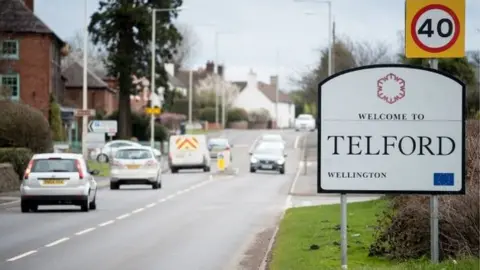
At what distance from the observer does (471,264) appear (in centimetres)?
1263

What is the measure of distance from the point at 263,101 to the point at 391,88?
154099 millimetres

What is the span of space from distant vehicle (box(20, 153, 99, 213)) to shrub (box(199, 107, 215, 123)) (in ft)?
357

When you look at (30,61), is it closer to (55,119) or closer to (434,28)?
(55,119)

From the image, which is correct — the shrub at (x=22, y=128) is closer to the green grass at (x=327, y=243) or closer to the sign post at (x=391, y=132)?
the green grass at (x=327, y=243)

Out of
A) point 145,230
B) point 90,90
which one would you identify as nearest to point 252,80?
point 90,90

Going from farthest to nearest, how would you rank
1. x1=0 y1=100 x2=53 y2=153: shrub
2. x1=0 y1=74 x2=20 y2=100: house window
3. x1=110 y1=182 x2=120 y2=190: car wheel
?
x1=0 y1=74 x2=20 y2=100: house window < x1=110 y1=182 x2=120 y2=190: car wheel < x1=0 y1=100 x2=53 y2=153: shrub

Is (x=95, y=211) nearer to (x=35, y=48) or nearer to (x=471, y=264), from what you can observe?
(x=471, y=264)

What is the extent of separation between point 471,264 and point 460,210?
8.27 ft

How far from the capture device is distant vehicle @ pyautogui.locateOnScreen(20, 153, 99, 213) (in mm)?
30609

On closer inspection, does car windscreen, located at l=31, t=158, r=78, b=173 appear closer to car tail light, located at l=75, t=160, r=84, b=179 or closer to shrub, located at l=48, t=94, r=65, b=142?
car tail light, located at l=75, t=160, r=84, b=179

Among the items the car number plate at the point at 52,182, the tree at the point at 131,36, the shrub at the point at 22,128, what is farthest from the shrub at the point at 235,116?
the car number plate at the point at 52,182

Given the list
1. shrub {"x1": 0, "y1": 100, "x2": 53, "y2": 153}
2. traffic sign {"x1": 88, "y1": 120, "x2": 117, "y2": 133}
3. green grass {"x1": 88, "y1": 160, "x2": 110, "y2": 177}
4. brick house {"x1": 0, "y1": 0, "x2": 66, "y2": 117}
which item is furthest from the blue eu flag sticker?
brick house {"x1": 0, "y1": 0, "x2": 66, "y2": 117}

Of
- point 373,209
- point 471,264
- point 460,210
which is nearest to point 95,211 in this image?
point 373,209

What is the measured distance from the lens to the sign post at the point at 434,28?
530 inches
